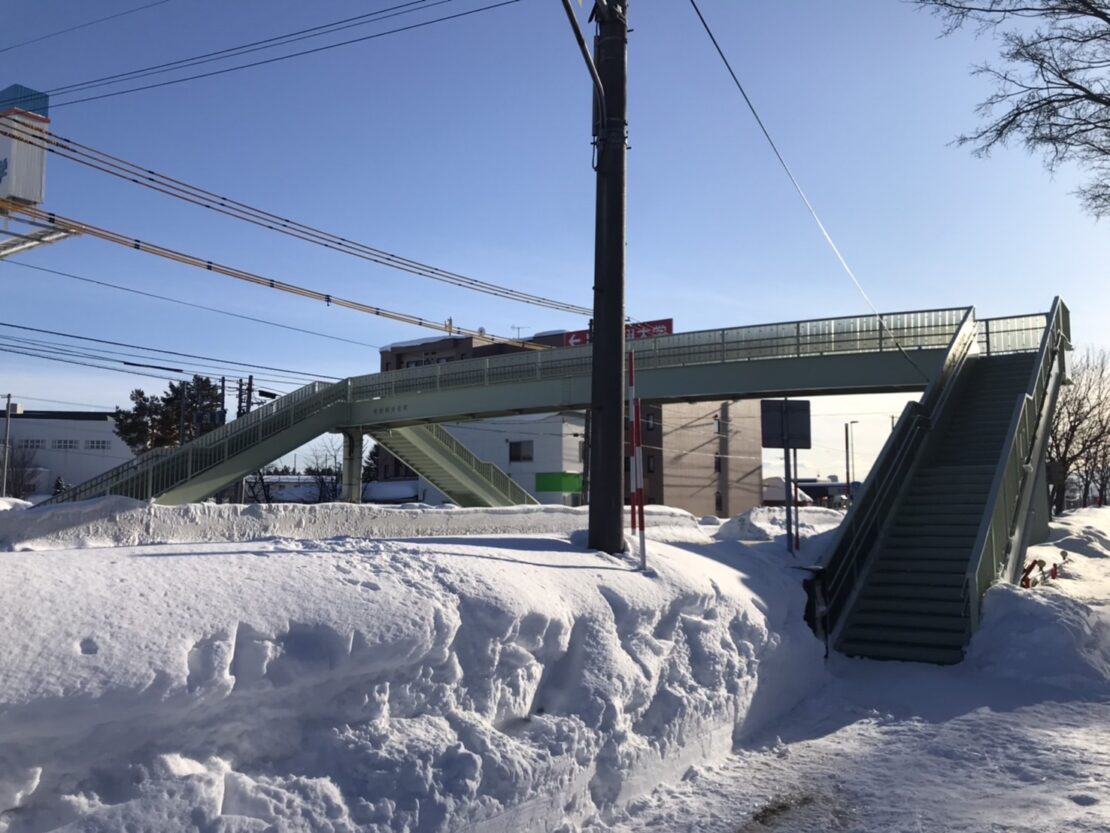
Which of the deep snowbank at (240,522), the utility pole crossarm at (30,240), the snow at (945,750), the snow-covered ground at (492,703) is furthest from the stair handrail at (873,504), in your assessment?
the utility pole crossarm at (30,240)

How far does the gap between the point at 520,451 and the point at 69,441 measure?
137 feet

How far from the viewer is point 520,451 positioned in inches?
2458

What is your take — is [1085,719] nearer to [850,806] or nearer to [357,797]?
[850,806]

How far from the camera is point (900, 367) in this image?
23141 millimetres

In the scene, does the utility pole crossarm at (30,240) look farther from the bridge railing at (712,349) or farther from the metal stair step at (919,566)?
the metal stair step at (919,566)

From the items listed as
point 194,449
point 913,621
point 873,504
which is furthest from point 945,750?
point 194,449

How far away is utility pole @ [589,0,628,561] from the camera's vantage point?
8.69 metres

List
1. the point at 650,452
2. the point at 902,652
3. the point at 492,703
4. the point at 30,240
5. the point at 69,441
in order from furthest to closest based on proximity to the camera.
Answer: the point at 69,441
the point at 650,452
the point at 30,240
the point at 902,652
the point at 492,703

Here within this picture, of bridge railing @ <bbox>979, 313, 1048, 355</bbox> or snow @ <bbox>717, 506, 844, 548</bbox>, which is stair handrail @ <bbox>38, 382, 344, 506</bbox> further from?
bridge railing @ <bbox>979, 313, 1048, 355</bbox>

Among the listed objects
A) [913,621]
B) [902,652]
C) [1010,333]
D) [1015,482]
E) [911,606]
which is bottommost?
[902,652]

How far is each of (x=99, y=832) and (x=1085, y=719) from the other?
24.8 feet

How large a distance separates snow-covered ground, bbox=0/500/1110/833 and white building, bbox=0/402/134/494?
77392 millimetres

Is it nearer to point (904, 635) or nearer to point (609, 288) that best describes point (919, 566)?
point (904, 635)

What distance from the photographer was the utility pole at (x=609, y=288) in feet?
28.5
